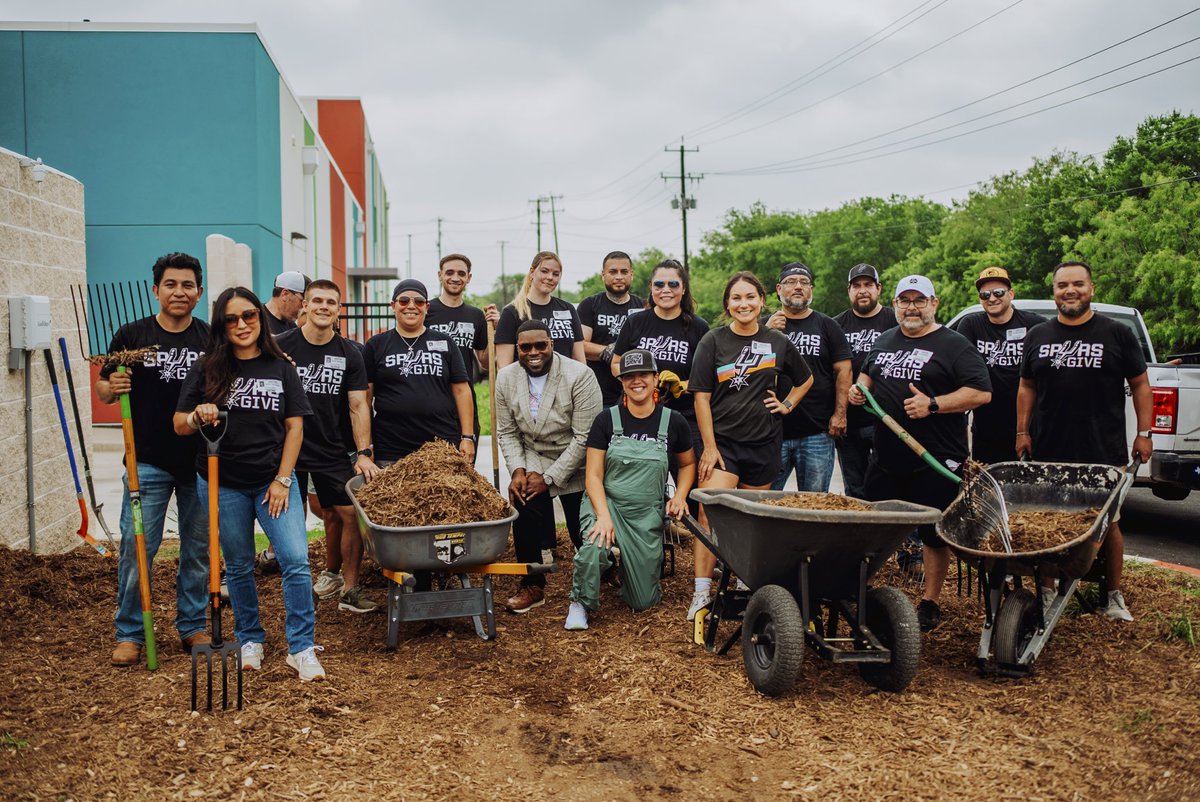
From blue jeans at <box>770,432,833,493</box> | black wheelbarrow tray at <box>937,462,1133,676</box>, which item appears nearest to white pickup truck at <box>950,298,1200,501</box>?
blue jeans at <box>770,432,833,493</box>

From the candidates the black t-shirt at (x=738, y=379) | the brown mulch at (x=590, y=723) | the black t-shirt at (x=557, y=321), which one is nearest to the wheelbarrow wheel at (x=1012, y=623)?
the brown mulch at (x=590, y=723)

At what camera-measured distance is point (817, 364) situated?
6582 mm

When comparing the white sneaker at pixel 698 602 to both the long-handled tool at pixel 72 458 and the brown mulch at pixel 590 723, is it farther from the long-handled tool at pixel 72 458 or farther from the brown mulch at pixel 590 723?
the long-handled tool at pixel 72 458

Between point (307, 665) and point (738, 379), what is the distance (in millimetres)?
2784

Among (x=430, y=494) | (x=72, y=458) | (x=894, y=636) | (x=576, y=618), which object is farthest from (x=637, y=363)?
(x=72, y=458)

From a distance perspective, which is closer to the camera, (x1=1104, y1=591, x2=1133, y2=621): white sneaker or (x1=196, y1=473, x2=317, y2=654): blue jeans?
(x1=196, y1=473, x2=317, y2=654): blue jeans

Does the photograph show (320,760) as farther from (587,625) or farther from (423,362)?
(423,362)

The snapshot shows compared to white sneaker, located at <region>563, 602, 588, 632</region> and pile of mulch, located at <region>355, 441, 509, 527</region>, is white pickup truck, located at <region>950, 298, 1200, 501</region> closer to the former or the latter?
white sneaker, located at <region>563, 602, 588, 632</region>

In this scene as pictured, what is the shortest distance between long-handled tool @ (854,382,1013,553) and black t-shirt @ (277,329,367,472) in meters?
2.98

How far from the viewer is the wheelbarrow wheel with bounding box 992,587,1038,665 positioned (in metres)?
4.66

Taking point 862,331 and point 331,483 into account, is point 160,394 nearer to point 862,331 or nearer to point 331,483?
point 331,483

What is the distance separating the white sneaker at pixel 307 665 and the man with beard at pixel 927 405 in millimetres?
3182

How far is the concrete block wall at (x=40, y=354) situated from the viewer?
6.77 meters

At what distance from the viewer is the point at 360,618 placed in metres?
5.88
